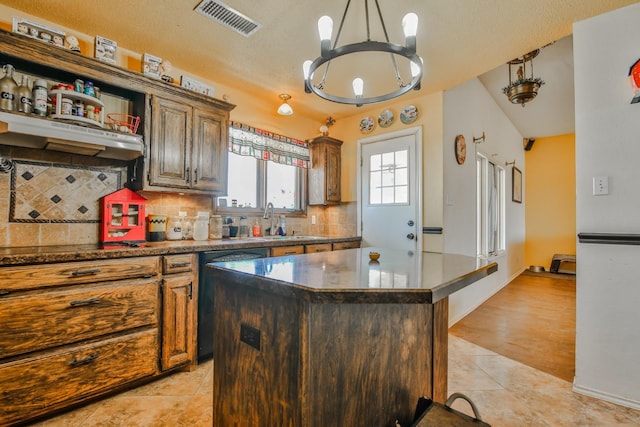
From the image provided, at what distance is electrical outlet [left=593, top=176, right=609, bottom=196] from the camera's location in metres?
1.94

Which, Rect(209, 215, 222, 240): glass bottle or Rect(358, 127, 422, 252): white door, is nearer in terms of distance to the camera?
Rect(209, 215, 222, 240): glass bottle

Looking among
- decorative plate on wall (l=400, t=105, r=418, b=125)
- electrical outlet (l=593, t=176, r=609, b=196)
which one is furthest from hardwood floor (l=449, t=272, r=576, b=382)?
decorative plate on wall (l=400, t=105, r=418, b=125)

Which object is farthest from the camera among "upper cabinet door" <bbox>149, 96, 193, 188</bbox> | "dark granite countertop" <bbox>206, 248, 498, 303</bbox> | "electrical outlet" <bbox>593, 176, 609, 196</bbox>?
"upper cabinet door" <bbox>149, 96, 193, 188</bbox>

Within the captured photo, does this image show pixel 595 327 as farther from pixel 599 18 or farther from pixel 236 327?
pixel 236 327

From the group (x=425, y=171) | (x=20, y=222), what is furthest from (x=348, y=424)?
(x=425, y=171)

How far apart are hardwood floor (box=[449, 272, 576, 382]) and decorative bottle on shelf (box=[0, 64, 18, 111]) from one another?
393 cm

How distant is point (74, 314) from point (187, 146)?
58.5 inches

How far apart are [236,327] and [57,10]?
2.48 m

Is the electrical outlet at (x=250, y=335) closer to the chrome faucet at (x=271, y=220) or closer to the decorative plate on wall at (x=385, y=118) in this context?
the chrome faucet at (x=271, y=220)

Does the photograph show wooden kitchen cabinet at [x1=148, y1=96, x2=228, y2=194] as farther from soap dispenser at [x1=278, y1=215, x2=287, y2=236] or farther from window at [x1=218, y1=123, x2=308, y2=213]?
soap dispenser at [x1=278, y1=215, x2=287, y2=236]

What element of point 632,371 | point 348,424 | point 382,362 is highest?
point 382,362

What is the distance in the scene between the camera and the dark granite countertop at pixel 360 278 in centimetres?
93

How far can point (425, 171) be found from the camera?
10.9 feet

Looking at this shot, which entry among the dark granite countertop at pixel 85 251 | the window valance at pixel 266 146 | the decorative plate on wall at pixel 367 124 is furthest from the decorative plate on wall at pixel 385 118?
the dark granite countertop at pixel 85 251
